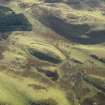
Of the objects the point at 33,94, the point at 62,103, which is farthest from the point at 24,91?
the point at 62,103

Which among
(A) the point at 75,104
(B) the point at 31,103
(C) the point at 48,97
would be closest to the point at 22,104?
(B) the point at 31,103

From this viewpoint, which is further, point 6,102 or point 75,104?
point 75,104

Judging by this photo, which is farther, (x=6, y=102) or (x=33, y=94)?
(x=33, y=94)

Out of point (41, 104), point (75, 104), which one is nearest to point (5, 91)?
point (41, 104)

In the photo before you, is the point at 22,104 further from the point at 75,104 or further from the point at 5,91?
the point at 75,104

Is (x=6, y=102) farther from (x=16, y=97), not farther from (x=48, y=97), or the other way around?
(x=48, y=97)

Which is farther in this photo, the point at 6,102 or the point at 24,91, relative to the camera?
the point at 24,91

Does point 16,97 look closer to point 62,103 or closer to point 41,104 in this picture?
point 41,104
